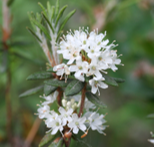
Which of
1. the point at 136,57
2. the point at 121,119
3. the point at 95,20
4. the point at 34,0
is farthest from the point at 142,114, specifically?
the point at 34,0

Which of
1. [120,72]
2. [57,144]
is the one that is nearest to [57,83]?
[57,144]

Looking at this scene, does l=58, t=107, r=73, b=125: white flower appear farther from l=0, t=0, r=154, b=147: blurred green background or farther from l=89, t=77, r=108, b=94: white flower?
l=0, t=0, r=154, b=147: blurred green background

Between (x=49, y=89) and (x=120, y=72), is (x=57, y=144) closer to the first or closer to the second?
(x=49, y=89)

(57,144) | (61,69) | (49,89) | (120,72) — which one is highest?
(120,72)

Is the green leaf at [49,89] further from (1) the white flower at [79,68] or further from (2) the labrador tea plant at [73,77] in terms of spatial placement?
(1) the white flower at [79,68]

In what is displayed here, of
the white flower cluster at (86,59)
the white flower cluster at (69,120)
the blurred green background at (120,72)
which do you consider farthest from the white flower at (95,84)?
the blurred green background at (120,72)

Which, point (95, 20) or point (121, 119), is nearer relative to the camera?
point (121, 119)

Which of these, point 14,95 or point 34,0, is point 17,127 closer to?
point 14,95

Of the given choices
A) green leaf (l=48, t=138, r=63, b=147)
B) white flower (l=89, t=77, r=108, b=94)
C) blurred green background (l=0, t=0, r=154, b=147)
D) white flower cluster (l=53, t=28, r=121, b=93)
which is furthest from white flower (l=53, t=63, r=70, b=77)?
blurred green background (l=0, t=0, r=154, b=147)
